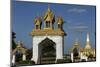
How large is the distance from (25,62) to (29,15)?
0.69 metres

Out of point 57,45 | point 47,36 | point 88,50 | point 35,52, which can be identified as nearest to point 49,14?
point 47,36

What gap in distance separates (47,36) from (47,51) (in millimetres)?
229

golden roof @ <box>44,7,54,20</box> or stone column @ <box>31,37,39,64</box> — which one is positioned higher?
golden roof @ <box>44,7,54,20</box>

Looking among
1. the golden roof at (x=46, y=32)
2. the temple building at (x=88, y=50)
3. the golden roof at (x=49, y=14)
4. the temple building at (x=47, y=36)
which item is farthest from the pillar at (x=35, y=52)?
the temple building at (x=88, y=50)

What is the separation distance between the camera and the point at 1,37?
347 centimetres

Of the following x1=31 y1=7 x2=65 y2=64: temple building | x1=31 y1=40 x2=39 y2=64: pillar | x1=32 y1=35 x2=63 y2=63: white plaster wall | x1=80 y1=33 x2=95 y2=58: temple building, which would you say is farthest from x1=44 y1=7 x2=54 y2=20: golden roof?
x1=80 y1=33 x2=95 y2=58: temple building

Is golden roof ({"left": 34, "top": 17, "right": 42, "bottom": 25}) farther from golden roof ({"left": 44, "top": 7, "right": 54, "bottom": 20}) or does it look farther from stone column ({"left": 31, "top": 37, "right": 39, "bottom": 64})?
stone column ({"left": 31, "top": 37, "right": 39, "bottom": 64})

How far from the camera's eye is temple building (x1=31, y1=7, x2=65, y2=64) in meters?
3.70

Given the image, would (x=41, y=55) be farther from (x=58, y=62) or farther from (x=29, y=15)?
(x=29, y=15)

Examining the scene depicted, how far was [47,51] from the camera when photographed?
3.79 m

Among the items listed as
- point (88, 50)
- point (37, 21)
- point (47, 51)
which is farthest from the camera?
point (88, 50)

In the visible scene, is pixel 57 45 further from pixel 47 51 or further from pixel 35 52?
pixel 35 52

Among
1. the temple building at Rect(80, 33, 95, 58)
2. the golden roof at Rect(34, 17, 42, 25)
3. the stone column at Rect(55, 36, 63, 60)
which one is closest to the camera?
the golden roof at Rect(34, 17, 42, 25)

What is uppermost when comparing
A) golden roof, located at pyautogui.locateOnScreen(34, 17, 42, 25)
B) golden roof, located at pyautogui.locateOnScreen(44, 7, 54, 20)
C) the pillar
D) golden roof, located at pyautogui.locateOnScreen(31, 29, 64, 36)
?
golden roof, located at pyautogui.locateOnScreen(44, 7, 54, 20)
